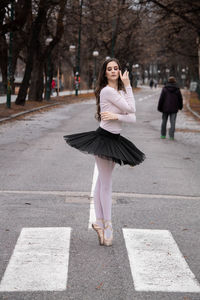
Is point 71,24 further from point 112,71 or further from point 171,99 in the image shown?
point 112,71

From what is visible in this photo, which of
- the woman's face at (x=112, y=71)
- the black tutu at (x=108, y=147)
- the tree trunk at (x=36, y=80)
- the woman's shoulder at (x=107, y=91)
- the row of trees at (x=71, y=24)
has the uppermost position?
the row of trees at (x=71, y=24)

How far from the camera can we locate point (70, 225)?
22.7ft

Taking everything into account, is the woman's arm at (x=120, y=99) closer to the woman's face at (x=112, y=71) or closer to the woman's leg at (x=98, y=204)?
the woman's face at (x=112, y=71)

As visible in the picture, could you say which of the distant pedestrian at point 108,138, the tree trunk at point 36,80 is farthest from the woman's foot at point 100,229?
the tree trunk at point 36,80

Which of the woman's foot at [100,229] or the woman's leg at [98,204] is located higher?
the woman's leg at [98,204]

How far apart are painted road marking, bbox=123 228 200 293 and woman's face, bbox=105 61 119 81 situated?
163 cm

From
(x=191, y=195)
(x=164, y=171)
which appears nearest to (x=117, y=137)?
(x=191, y=195)

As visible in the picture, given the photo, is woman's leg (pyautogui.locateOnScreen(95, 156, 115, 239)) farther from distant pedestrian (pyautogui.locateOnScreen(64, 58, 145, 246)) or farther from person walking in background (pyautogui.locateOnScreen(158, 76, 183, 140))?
person walking in background (pyautogui.locateOnScreen(158, 76, 183, 140))

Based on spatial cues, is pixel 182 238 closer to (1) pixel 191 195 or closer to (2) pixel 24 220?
(2) pixel 24 220

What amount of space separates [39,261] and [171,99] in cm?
1335

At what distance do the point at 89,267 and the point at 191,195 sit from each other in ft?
13.8

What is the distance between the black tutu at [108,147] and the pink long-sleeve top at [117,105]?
0.09 meters

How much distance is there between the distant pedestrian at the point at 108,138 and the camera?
19.7 ft

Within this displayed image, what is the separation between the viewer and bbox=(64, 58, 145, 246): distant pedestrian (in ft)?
19.7
